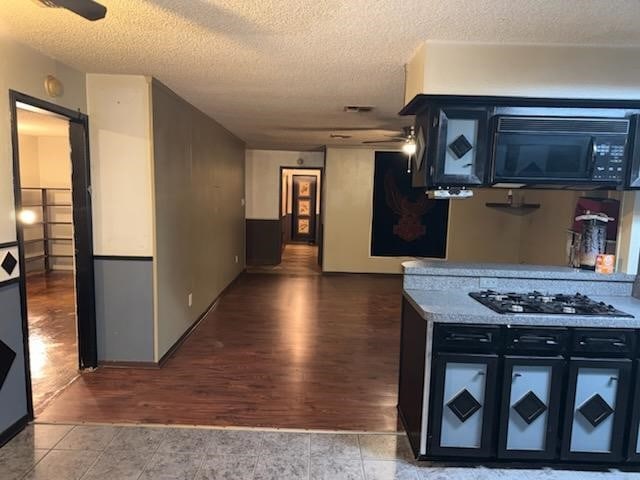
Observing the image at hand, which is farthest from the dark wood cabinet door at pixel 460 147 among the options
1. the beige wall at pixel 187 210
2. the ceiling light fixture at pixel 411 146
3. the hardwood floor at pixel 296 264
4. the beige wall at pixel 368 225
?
the hardwood floor at pixel 296 264

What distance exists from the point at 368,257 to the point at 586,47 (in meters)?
5.43

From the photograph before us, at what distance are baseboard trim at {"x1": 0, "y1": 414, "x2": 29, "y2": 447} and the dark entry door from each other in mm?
9686

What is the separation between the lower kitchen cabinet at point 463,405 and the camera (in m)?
2.23

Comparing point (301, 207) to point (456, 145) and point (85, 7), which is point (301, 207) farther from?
point (85, 7)

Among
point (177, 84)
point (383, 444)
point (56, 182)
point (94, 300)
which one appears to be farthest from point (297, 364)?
point (56, 182)

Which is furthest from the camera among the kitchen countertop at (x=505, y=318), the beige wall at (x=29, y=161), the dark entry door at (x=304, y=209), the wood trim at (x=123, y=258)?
the dark entry door at (x=304, y=209)

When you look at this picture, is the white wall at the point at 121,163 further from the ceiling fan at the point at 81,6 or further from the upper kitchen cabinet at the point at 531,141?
the upper kitchen cabinet at the point at 531,141

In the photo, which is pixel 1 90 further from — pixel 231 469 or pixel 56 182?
pixel 56 182

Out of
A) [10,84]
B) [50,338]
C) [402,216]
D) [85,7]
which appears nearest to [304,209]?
[402,216]

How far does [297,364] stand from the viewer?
3.65 m

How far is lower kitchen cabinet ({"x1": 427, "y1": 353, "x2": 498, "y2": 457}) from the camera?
223 cm

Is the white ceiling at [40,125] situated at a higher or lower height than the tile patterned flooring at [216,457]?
higher

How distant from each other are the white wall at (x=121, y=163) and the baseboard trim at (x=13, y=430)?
1.29 metres

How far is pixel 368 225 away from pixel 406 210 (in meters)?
0.72
